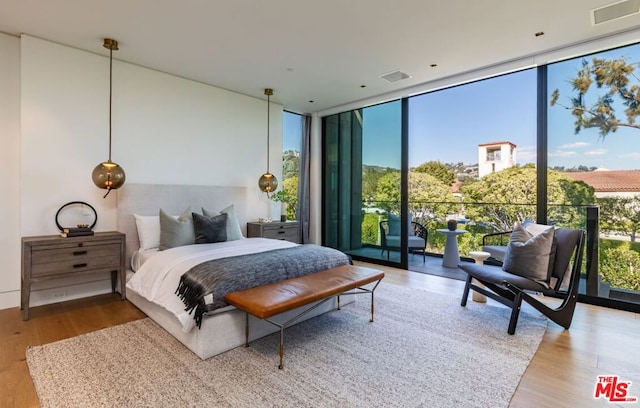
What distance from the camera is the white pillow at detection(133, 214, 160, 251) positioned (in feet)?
12.4

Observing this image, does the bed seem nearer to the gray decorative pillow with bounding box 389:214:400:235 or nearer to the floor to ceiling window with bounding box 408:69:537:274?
the gray decorative pillow with bounding box 389:214:400:235

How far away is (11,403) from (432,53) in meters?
4.85

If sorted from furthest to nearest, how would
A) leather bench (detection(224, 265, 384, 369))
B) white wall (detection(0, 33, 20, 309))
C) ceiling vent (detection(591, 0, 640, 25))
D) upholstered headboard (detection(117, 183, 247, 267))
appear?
upholstered headboard (detection(117, 183, 247, 267)), white wall (detection(0, 33, 20, 309)), ceiling vent (detection(591, 0, 640, 25)), leather bench (detection(224, 265, 384, 369))

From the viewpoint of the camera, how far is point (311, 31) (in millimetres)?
3305

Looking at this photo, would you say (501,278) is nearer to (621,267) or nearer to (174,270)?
(621,267)

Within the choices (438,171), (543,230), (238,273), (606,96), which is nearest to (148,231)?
(238,273)

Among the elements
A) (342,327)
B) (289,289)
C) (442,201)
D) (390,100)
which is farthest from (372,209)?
(289,289)

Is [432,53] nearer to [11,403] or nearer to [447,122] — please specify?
[447,122]

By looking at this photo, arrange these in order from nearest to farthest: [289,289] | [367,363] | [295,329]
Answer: [367,363]
[289,289]
[295,329]

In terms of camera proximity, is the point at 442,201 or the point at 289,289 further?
the point at 442,201

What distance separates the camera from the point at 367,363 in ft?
7.50

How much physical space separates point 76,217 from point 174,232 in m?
1.19


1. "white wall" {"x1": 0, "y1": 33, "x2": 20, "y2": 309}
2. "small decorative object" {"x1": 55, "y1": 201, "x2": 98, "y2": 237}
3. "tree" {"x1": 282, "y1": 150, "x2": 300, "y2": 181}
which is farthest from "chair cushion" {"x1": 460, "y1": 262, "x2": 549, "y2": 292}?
"white wall" {"x1": 0, "y1": 33, "x2": 20, "y2": 309}

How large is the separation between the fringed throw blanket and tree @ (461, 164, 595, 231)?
2.93 metres
